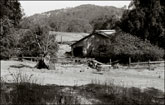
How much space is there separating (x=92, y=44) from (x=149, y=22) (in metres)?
10.6

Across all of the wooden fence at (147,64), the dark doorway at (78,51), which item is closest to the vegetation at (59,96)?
the wooden fence at (147,64)

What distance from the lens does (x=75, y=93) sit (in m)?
8.31

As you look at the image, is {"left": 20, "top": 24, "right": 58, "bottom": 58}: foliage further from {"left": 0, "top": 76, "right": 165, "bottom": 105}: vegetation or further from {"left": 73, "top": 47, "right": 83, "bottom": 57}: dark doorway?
{"left": 0, "top": 76, "right": 165, "bottom": 105}: vegetation

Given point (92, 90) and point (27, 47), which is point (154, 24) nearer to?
point (27, 47)

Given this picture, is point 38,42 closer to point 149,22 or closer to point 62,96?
point 149,22

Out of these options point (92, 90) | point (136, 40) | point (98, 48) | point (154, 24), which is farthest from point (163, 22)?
point (92, 90)

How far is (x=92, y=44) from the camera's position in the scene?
4544 centimetres

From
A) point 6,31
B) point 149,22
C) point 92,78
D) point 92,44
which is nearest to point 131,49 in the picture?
point 149,22

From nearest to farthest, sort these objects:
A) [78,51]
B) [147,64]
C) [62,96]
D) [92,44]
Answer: [62,96] → [147,64] → [92,44] → [78,51]

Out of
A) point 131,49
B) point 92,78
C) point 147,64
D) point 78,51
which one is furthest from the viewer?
point 78,51

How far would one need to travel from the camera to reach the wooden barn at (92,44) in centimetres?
4302

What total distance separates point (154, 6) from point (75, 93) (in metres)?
33.8

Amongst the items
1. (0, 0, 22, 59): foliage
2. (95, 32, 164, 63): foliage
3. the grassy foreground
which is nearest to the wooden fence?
(95, 32, 164, 63): foliage

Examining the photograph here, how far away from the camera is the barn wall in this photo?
43.8 metres
